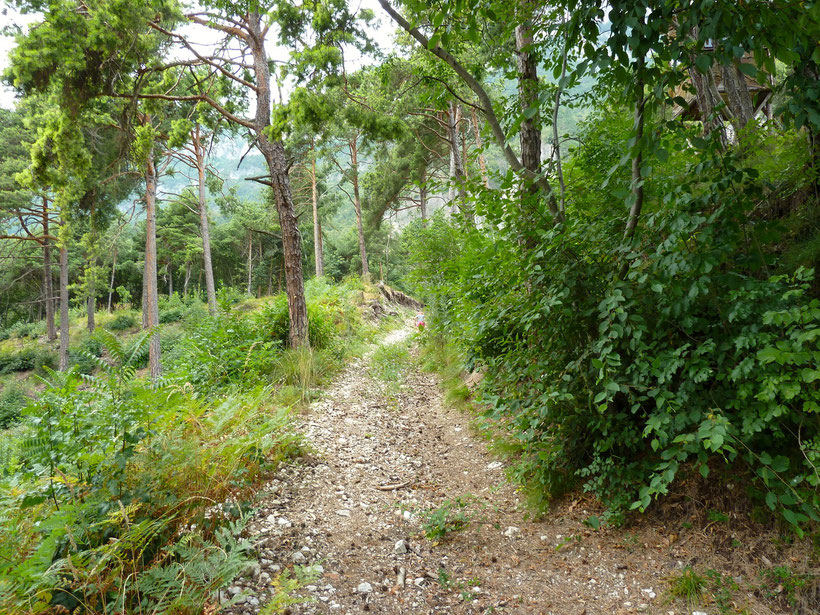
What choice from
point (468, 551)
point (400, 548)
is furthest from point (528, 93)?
point (400, 548)

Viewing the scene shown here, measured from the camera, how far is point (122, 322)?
29.3 meters

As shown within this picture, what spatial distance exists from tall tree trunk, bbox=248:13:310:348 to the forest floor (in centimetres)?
389

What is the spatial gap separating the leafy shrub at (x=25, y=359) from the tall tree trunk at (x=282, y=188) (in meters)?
21.1

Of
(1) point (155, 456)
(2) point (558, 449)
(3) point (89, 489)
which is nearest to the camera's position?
(3) point (89, 489)

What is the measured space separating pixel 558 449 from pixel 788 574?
Answer: 1333 millimetres

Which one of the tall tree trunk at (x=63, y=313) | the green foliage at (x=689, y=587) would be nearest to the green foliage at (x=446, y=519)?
the green foliage at (x=689, y=587)

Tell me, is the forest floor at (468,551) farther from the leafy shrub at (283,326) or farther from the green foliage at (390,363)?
the leafy shrub at (283,326)

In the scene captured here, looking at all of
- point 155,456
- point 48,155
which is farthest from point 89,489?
point 48,155

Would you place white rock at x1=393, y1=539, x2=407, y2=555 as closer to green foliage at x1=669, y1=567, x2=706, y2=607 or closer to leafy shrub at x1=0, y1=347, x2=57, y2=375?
green foliage at x1=669, y1=567, x2=706, y2=607

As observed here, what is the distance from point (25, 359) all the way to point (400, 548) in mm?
29184

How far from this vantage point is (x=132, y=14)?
637 centimetres

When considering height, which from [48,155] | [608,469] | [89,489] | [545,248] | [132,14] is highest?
[132,14]

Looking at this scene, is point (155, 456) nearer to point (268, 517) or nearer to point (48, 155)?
point (268, 517)

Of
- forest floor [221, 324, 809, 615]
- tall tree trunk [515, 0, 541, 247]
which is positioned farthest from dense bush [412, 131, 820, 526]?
tall tree trunk [515, 0, 541, 247]
